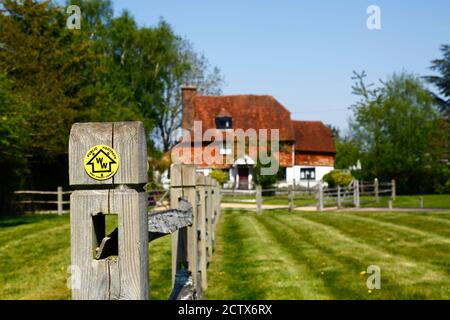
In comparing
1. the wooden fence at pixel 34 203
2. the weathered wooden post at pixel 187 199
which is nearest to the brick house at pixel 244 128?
the wooden fence at pixel 34 203

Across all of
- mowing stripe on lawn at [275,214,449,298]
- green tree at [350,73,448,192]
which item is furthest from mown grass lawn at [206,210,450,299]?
green tree at [350,73,448,192]

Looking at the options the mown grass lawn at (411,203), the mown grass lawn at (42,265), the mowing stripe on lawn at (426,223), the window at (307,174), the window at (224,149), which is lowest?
the mown grass lawn at (411,203)

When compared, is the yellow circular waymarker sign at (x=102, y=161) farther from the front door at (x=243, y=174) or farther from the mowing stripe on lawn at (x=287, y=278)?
the front door at (x=243, y=174)

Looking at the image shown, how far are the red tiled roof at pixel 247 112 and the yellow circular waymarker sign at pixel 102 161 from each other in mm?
49249

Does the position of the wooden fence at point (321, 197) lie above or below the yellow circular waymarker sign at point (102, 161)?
below

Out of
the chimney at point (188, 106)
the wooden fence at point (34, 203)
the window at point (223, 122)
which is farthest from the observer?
the window at point (223, 122)

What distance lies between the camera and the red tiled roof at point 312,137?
56.8m

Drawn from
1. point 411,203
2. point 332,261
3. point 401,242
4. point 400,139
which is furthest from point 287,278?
point 400,139

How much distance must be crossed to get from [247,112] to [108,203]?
51091mm

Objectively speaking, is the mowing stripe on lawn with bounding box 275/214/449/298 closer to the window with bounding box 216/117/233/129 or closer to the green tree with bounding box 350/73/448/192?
the green tree with bounding box 350/73/448/192

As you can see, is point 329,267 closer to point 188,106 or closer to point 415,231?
point 415,231
